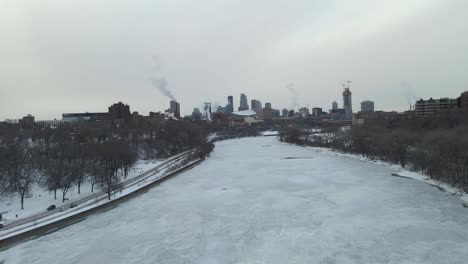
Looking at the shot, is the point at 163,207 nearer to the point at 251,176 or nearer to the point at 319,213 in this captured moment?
the point at 319,213

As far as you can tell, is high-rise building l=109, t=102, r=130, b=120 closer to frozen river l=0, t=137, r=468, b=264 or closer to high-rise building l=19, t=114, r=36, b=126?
high-rise building l=19, t=114, r=36, b=126

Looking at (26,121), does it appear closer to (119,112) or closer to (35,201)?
(119,112)

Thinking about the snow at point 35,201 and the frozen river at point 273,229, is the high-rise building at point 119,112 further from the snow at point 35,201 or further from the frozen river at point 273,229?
the frozen river at point 273,229

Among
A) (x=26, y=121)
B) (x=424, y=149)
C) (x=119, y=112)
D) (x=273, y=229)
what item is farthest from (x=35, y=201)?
(x=26, y=121)

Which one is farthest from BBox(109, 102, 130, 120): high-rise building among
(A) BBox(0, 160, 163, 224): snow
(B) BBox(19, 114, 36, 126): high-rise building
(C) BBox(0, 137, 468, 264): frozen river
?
(C) BBox(0, 137, 468, 264): frozen river

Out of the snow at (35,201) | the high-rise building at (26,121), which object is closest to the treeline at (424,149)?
the snow at (35,201)

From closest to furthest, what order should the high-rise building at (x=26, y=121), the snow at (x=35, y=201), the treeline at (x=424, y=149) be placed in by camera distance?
the snow at (x=35, y=201) < the treeline at (x=424, y=149) < the high-rise building at (x=26, y=121)

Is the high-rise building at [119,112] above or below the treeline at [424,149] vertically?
above

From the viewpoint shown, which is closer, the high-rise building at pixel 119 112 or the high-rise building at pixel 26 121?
the high-rise building at pixel 26 121

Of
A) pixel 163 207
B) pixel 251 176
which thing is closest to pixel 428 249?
pixel 163 207
